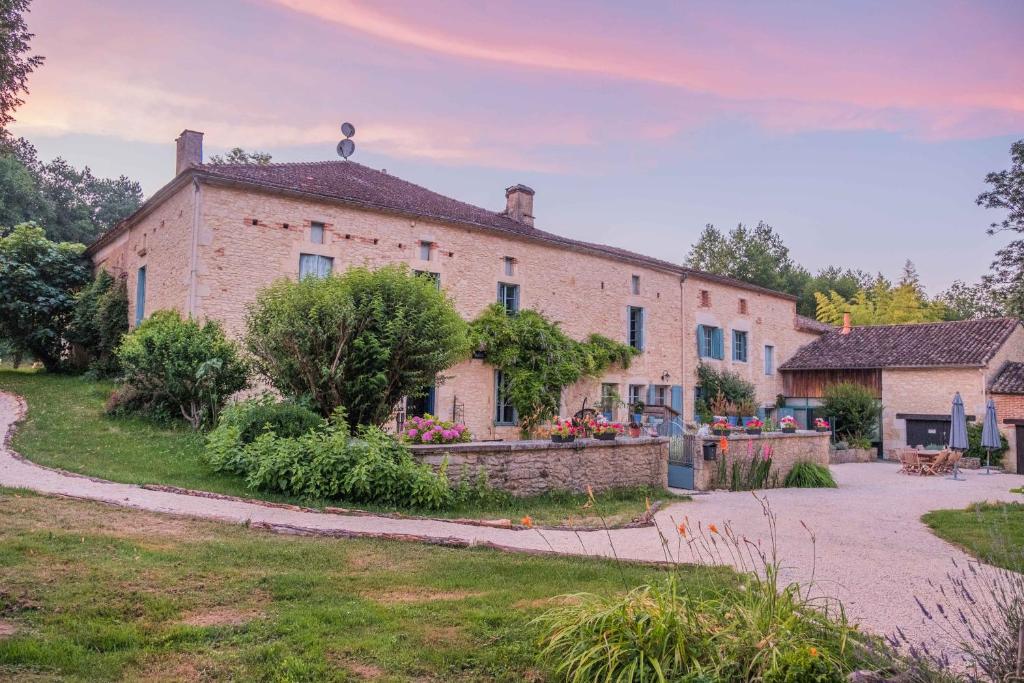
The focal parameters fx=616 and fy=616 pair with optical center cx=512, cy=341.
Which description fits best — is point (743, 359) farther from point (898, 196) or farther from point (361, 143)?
point (361, 143)

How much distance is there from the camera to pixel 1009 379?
67.6ft

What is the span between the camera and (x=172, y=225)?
48.7 feet

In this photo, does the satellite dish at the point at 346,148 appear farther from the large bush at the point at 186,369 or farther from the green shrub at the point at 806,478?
the green shrub at the point at 806,478

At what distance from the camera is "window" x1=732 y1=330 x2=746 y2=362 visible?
24828mm

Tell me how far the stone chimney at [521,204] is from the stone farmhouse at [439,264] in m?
0.04

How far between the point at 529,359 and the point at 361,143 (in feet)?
28.5

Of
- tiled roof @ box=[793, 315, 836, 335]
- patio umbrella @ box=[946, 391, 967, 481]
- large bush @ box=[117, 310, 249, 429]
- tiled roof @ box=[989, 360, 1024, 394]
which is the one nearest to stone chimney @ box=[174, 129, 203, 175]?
large bush @ box=[117, 310, 249, 429]

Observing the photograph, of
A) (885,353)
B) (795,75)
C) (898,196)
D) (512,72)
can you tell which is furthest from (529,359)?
(885,353)

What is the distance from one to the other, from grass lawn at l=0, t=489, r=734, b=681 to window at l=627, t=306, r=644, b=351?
16.3 metres

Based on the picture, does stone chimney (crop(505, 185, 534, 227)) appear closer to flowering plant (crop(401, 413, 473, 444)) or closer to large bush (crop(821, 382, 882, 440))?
flowering plant (crop(401, 413, 473, 444))

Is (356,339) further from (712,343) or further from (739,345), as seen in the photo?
(739,345)

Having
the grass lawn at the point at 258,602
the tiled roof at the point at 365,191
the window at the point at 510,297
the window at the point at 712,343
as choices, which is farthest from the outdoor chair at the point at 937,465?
the grass lawn at the point at 258,602

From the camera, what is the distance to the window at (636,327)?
21.5 m

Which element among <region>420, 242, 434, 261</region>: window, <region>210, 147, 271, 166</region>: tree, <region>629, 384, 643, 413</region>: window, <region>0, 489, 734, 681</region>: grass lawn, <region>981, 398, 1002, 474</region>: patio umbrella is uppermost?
<region>210, 147, 271, 166</region>: tree
